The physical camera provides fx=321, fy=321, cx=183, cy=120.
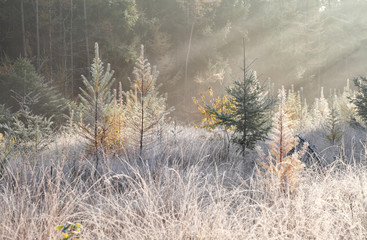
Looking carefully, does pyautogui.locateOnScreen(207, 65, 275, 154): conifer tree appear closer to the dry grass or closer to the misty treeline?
the dry grass

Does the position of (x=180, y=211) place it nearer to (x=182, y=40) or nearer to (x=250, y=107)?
(x=250, y=107)

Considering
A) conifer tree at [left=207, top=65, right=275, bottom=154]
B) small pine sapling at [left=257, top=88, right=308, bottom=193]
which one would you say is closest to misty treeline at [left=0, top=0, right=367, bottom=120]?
conifer tree at [left=207, top=65, right=275, bottom=154]

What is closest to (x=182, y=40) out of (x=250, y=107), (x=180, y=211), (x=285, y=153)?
(x=250, y=107)

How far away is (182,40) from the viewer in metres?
19.6

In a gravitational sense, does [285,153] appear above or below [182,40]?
below

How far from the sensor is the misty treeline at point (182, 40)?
14398 millimetres

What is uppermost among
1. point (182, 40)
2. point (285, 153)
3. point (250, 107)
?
point (182, 40)

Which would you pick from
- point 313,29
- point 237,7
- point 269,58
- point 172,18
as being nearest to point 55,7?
point 172,18

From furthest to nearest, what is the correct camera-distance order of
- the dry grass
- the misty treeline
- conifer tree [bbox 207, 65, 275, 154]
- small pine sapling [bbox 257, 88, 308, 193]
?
the misty treeline < conifer tree [bbox 207, 65, 275, 154] < small pine sapling [bbox 257, 88, 308, 193] < the dry grass

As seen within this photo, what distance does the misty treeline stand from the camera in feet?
47.2

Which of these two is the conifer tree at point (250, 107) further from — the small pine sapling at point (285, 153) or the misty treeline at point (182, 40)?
the misty treeline at point (182, 40)

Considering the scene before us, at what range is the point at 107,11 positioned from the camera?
15250mm

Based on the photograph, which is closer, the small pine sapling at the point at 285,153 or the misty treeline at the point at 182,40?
the small pine sapling at the point at 285,153

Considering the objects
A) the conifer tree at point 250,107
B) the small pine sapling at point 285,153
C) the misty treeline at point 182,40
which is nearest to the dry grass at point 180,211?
the small pine sapling at point 285,153
